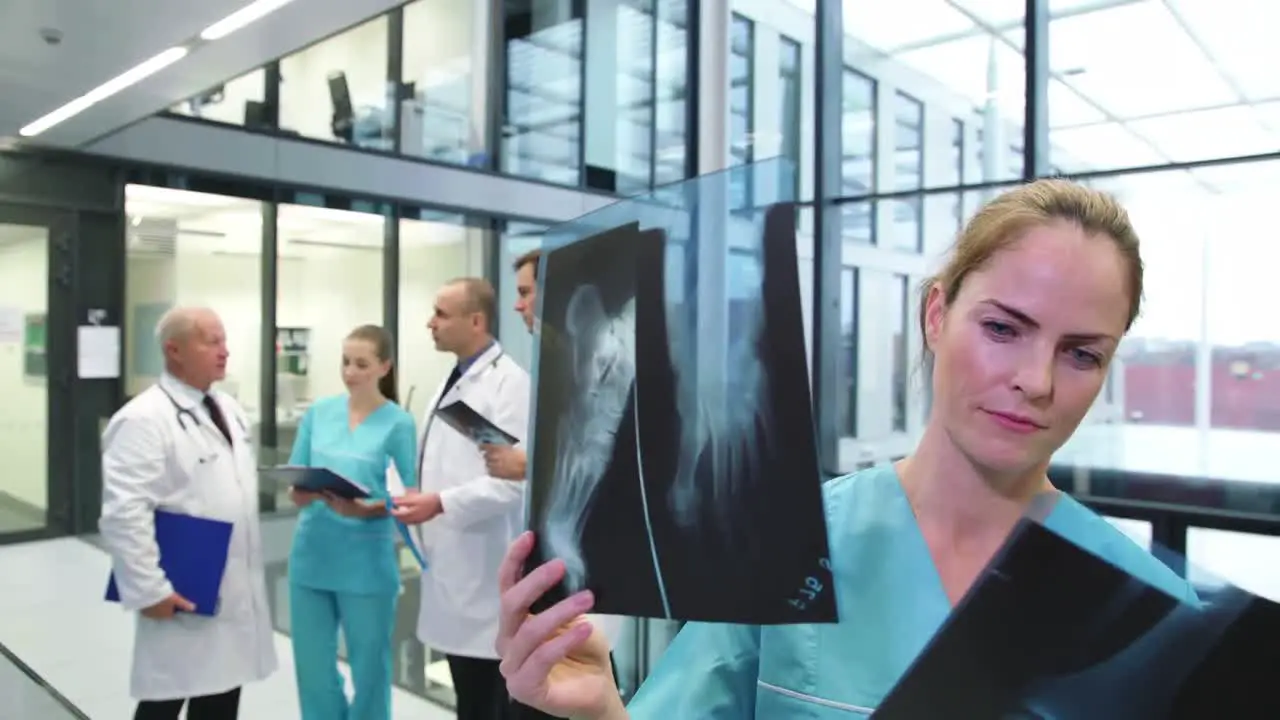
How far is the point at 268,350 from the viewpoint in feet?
20.2

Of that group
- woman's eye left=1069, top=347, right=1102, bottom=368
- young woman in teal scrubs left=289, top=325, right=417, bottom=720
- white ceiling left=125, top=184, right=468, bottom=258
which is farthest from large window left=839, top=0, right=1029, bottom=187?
woman's eye left=1069, top=347, right=1102, bottom=368

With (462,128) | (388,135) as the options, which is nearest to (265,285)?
(388,135)

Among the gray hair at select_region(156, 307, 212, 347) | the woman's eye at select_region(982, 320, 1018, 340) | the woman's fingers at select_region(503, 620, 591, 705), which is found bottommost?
the woman's fingers at select_region(503, 620, 591, 705)

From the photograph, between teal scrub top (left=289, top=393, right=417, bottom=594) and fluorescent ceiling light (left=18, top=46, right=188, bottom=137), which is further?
fluorescent ceiling light (left=18, top=46, right=188, bottom=137)

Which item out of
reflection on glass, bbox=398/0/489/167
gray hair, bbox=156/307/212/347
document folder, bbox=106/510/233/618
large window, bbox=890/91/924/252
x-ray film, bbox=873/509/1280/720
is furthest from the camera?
large window, bbox=890/91/924/252

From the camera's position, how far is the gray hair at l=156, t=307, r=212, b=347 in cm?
259

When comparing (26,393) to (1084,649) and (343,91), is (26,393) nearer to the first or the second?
(343,91)

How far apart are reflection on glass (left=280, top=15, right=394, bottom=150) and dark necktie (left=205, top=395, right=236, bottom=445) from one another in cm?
398

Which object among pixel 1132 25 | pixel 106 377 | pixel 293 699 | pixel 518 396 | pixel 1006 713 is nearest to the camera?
pixel 1006 713

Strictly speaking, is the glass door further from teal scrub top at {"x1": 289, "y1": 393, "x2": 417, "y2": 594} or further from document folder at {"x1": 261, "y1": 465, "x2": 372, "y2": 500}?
document folder at {"x1": 261, "y1": 465, "x2": 372, "y2": 500}

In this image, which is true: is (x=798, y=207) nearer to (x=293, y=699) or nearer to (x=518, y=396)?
(x=518, y=396)

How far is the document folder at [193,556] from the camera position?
2.44m

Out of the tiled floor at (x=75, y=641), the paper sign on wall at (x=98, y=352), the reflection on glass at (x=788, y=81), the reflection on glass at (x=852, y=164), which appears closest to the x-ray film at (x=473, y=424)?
the tiled floor at (x=75, y=641)

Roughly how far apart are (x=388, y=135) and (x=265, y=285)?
5.11 ft
